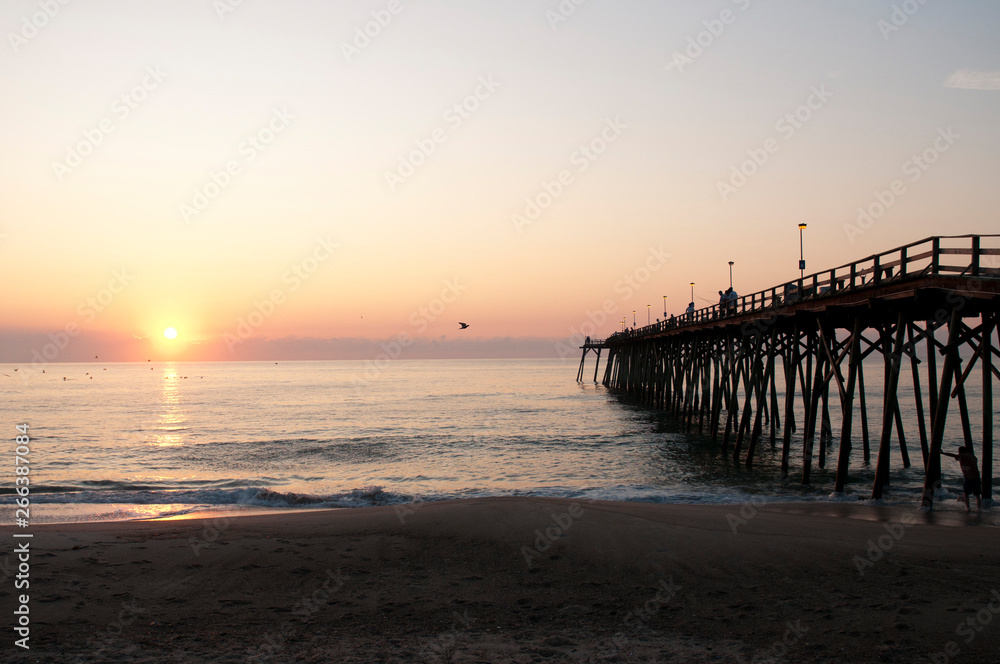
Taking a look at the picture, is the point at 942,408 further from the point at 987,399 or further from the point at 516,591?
the point at 516,591

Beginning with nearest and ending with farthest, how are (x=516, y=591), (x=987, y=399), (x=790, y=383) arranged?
(x=516, y=591), (x=987, y=399), (x=790, y=383)

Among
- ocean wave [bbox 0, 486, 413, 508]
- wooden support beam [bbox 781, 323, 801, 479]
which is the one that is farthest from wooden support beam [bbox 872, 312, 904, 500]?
ocean wave [bbox 0, 486, 413, 508]

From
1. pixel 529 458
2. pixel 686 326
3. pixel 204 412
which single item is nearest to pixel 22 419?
pixel 204 412

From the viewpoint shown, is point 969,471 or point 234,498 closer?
point 969,471

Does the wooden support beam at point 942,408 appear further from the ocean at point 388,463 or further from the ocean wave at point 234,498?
the ocean wave at point 234,498

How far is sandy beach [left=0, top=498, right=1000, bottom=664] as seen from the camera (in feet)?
19.5

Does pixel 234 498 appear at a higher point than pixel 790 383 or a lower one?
lower

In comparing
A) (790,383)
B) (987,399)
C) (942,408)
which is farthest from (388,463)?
(987,399)

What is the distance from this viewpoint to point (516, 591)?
7445 millimetres

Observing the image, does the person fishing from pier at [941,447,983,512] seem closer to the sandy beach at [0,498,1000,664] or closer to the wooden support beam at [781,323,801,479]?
the sandy beach at [0,498,1000,664]

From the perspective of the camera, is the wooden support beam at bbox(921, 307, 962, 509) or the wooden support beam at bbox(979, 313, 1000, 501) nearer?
the wooden support beam at bbox(979, 313, 1000, 501)

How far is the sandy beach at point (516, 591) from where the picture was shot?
234 inches

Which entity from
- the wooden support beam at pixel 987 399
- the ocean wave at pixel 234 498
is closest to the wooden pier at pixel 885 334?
the wooden support beam at pixel 987 399

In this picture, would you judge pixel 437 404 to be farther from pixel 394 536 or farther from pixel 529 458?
pixel 394 536
